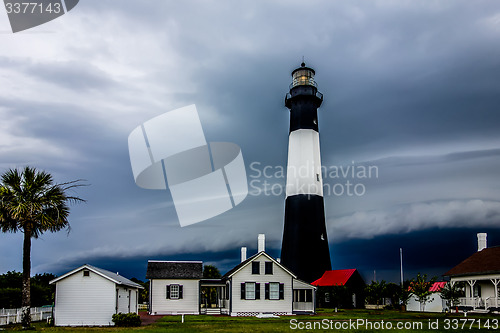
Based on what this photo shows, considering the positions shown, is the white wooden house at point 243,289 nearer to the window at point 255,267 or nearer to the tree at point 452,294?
the window at point 255,267

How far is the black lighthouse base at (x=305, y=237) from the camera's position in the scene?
146 ft

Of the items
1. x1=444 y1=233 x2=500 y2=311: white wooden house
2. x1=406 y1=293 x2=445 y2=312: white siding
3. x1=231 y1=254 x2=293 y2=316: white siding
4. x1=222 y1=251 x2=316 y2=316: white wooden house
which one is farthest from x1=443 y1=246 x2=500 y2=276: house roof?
x1=231 y1=254 x2=293 y2=316: white siding

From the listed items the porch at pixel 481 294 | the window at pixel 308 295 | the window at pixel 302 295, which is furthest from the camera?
the window at pixel 302 295

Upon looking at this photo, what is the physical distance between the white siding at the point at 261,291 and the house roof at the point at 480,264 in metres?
13.1

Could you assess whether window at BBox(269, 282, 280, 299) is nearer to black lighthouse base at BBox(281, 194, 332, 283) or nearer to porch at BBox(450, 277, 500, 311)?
black lighthouse base at BBox(281, 194, 332, 283)

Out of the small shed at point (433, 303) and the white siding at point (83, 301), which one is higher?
the white siding at point (83, 301)

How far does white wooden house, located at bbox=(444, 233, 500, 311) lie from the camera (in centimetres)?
3509

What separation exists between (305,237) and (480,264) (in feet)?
47.0

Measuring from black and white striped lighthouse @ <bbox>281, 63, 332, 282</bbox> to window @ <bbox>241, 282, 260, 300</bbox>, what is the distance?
24.5 ft

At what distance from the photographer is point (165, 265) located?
39.9 meters

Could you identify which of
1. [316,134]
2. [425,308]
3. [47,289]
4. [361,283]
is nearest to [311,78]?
[316,134]

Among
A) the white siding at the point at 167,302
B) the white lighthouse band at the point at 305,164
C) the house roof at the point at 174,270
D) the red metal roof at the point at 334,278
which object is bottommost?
the white siding at the point at 167,302

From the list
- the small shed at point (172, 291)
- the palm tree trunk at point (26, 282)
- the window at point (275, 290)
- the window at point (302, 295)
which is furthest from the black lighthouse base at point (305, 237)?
the palm tree trunk at point (26, 282)

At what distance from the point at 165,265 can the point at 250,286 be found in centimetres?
728
